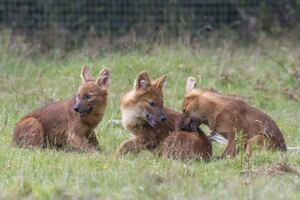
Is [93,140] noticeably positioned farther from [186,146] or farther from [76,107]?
[186,146]

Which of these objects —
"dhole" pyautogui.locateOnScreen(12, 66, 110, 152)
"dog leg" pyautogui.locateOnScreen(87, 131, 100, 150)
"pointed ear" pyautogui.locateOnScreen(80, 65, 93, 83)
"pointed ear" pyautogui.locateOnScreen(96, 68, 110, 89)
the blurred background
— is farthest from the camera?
the blurred background

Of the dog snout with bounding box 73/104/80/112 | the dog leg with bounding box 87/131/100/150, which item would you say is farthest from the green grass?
the dog snout with bounding box 73/104/80/112

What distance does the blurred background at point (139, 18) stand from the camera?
19641mm

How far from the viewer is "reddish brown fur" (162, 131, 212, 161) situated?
9656 millimetres

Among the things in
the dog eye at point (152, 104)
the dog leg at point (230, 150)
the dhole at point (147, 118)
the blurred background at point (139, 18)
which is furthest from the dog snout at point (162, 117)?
the blurred background at point (139, 18)

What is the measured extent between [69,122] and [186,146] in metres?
1.66

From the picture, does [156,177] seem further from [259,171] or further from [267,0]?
[267,0]

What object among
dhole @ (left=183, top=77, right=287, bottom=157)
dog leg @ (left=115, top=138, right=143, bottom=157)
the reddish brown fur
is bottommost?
dog leg @ (left=115, top=138, right=143, bottom=157)

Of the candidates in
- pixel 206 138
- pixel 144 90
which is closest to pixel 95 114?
pixel 144 90

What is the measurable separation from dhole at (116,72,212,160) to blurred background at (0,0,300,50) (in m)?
8.52

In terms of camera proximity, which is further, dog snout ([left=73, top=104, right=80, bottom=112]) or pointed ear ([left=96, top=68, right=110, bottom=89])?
pointed ear ([left=96, top=68, right=110, bottom=89])

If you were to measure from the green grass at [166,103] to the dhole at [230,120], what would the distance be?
339 millimetres

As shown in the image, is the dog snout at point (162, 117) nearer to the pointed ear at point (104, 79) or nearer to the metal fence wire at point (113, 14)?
the pointed ear at point (104, 79)

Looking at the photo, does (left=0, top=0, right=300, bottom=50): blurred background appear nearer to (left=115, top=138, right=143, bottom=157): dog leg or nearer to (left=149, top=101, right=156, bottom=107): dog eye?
(left=149, top=101, right=156, bottom=107): dog eye
